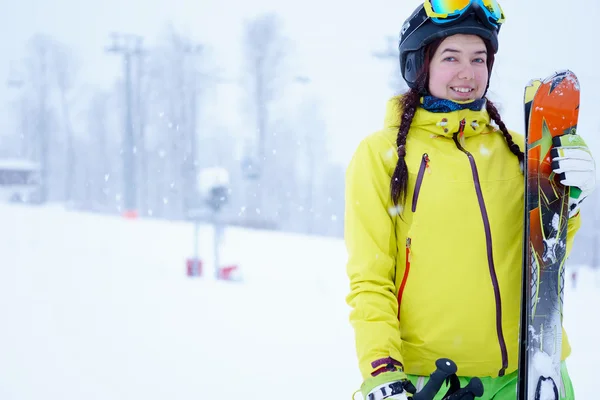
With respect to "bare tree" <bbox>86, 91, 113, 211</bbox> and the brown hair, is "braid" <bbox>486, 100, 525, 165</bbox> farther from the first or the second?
"bare tree" <bbox>86, 91, 113, 211</bbox>

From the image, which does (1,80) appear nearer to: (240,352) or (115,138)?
(115,138)

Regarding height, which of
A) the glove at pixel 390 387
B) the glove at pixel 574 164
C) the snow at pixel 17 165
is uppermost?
the glove at pixel 574 164

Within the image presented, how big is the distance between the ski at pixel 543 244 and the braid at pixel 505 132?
76mm

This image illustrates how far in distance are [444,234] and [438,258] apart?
0.07 m

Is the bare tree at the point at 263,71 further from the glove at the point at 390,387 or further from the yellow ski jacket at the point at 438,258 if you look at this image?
the glove at the point at 390,387

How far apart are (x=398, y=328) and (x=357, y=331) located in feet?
0.38

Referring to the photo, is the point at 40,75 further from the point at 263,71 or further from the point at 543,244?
the point at 543,244

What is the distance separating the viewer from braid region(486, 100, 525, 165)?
1.69m

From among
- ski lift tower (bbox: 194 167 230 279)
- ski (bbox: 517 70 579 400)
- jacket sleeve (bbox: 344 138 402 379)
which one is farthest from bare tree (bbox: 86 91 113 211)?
ski (bbox: 517 70 579 400)

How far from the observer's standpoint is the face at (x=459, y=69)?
5.32ft

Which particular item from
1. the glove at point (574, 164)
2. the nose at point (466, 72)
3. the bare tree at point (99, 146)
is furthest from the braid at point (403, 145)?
the bare tree at point (99, 146)

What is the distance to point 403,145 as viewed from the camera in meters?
1.58

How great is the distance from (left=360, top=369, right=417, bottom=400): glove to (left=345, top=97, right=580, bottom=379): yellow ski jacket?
7 cm

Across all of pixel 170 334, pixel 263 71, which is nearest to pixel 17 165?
pixel 263 71
